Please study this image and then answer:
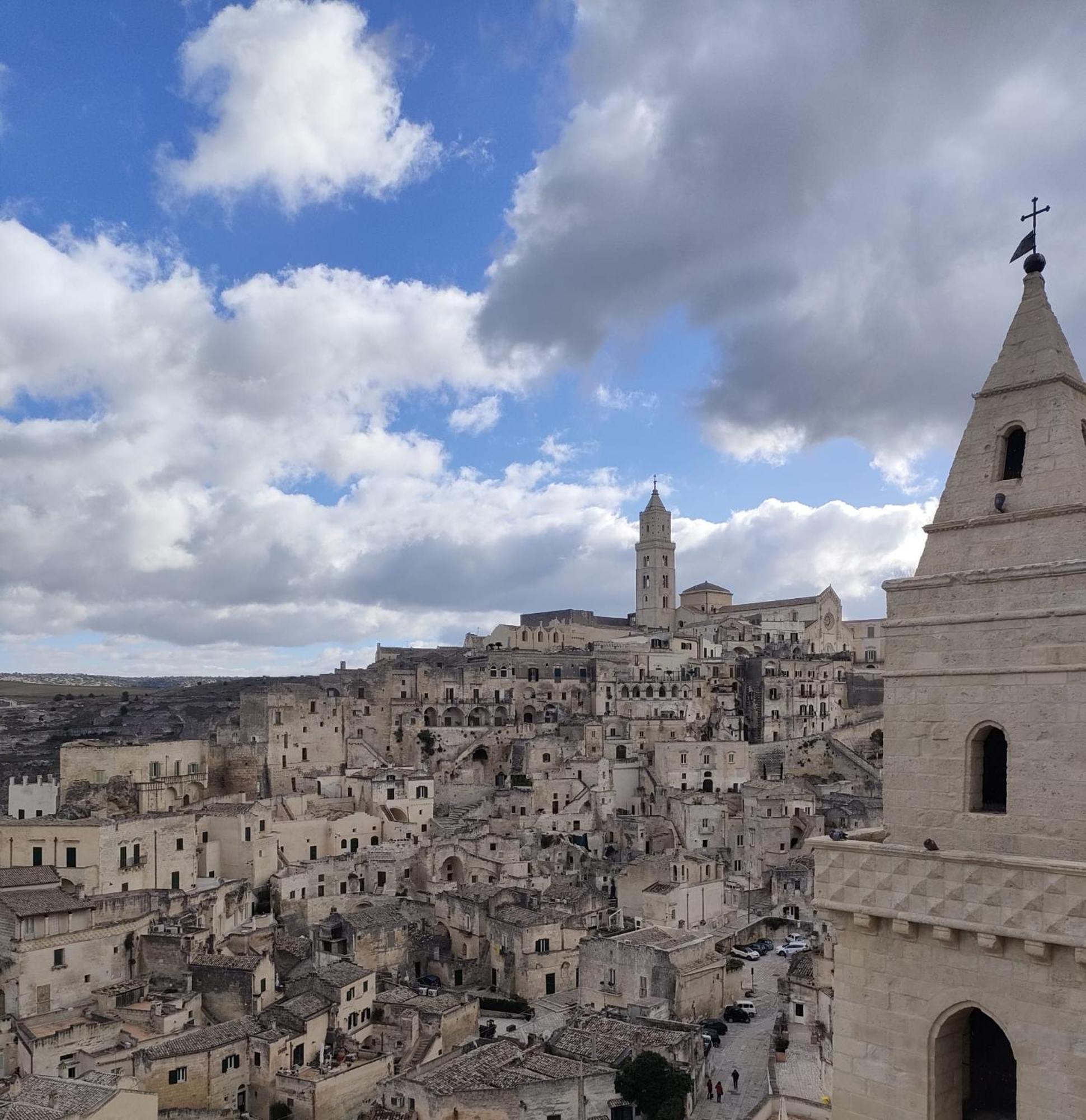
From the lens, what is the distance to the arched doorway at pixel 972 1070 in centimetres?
755

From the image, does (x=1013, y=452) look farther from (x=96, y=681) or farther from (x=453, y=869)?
(x=96, y=681)

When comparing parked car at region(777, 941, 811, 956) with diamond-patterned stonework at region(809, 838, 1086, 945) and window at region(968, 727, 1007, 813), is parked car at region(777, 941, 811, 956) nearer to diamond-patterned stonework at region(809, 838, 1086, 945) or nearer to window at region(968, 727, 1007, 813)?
diamond-patterned stonework at region(809, 838, 1086, 945)

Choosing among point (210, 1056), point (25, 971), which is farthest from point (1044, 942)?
point (25, 971)

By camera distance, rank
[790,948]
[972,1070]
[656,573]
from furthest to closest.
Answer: [656,573], [790,948], [972,1070]

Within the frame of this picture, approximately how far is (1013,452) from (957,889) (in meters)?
3.53

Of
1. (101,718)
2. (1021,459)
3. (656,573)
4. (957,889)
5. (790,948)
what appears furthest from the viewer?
(656,573)

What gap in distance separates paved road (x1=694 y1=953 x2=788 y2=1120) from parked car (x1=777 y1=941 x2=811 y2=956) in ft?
2.98

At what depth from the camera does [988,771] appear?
7805 mm

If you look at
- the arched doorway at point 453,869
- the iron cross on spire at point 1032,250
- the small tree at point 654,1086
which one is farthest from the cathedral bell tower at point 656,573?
the iron cross on spire at point 1032,250

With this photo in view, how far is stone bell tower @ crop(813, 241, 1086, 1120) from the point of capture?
7.02m

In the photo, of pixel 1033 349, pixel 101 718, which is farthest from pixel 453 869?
pixel 1033 349

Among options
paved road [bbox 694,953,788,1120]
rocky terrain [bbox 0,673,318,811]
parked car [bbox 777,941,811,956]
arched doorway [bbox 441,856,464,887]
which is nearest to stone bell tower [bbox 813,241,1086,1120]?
paved road [bbox 694,953,788,1120]

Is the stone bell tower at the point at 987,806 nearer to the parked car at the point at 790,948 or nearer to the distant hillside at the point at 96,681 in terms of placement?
the parked car at the point at 790,948

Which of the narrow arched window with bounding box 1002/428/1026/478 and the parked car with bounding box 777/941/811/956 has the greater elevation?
the narrow arched window with bounding box 1002/428/1026/478
